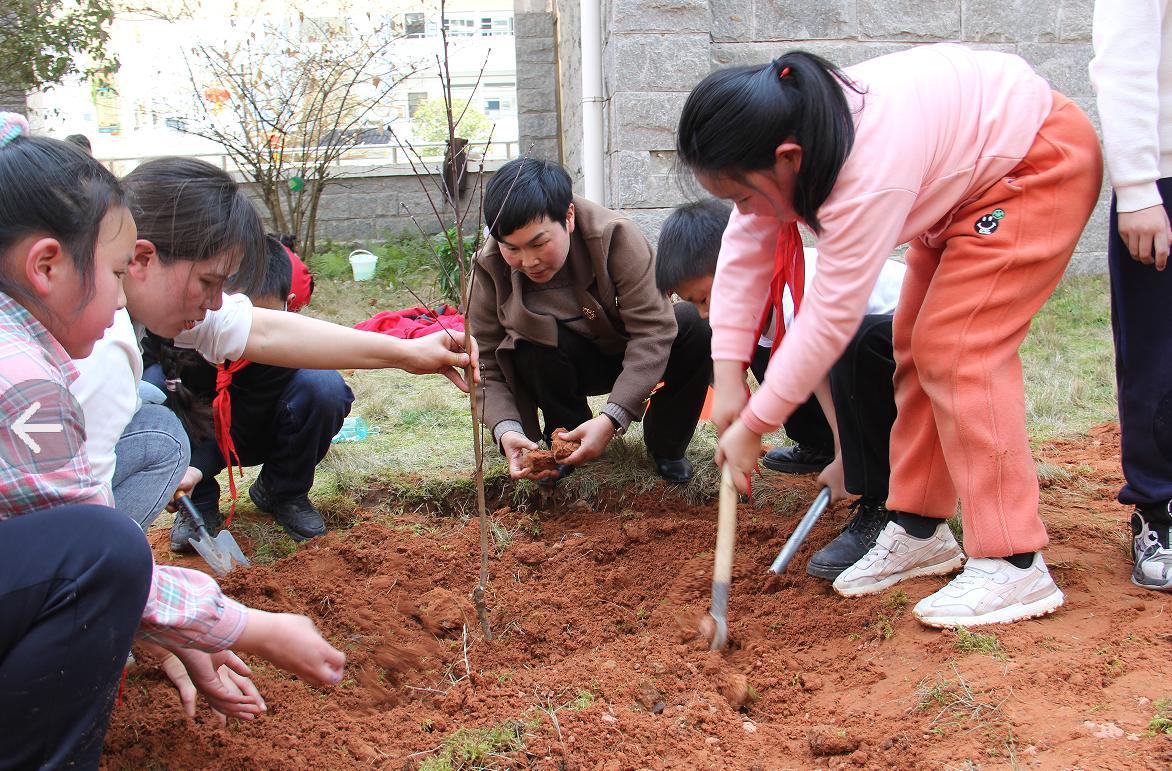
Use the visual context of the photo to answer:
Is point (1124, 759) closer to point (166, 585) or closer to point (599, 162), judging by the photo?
point (166, 585)

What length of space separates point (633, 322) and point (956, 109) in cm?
143

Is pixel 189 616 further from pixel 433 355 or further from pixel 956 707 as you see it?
pixel 956 707

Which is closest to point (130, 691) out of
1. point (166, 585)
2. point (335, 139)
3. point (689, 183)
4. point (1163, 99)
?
point (166, 585)

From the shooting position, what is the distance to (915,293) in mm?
2354

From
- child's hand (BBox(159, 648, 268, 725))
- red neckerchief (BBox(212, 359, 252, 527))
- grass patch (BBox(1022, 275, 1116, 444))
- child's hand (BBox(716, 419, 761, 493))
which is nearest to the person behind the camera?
child's hand (BBox(159, 648, 268, 725))

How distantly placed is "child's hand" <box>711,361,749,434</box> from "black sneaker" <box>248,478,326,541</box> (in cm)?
149

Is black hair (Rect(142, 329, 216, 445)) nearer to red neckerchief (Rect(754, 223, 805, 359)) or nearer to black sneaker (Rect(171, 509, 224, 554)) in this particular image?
black sneaker (Rect(171, 509, 224, 554))

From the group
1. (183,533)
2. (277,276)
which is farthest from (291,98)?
(183,533)

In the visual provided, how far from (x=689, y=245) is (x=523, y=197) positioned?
0.55 meters

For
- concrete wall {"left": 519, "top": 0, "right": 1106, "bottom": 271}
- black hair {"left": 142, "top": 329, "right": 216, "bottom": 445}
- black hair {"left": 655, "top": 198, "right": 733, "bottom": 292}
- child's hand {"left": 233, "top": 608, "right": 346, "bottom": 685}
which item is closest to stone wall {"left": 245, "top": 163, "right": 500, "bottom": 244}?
concrete wall {"left": 519, "top": 0, "right": 1106, "bottom": 271}

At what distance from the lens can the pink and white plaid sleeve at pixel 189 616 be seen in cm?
151

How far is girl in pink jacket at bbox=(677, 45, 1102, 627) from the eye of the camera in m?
1.88

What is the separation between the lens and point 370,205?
9.23 metres

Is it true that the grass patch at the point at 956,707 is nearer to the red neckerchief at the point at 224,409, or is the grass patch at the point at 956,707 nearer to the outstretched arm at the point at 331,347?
the outstretched arm at the point at 331,347
